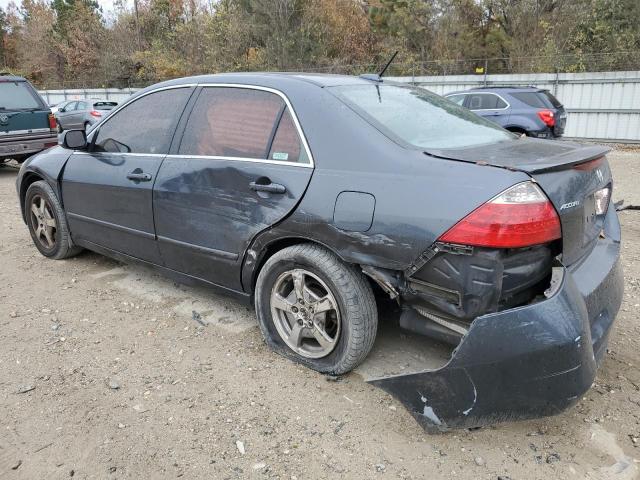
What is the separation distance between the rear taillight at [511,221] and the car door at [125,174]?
7.27ft

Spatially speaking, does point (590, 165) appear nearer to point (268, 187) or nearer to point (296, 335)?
point (268, 187)

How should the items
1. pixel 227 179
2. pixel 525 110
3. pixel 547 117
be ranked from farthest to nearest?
pixel 525 110 < pixel 547 117 < pixel 227 179

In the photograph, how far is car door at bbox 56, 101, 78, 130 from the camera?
59.5 ft

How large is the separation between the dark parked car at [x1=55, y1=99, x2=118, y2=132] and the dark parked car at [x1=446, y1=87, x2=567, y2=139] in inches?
477

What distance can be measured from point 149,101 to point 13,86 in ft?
25.5

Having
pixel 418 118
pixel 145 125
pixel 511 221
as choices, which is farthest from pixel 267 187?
pixel 145 125

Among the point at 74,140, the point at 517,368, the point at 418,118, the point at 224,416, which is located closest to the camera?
the point at 517,368

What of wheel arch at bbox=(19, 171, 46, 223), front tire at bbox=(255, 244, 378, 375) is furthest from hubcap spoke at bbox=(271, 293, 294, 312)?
wheel arch at bbox=(19, 171, 46, 223)

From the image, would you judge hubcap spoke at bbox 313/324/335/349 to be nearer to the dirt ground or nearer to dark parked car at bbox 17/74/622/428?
dark parked car at bbox 17/74/622/428

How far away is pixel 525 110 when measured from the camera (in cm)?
1138

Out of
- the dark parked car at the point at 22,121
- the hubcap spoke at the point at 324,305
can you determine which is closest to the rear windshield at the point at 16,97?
the dark parked car at the point at 22,121

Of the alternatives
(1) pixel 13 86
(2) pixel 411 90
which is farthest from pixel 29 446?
(1) pixel 13 86

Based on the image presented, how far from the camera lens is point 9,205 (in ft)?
25.4

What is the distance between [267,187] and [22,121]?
8.83m
